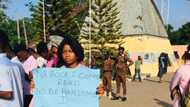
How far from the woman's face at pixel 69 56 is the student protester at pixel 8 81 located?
1.76 ft

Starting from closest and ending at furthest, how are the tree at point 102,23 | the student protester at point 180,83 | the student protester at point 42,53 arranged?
the student protester at point 180,83 < the student protester at point 42,53 < the tree at point 102,23

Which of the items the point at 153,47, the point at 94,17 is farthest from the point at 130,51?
the point at 94,17

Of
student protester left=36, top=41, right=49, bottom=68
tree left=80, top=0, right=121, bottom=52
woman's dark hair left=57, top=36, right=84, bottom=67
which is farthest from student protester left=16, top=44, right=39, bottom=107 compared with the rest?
tree left=80, top=0, right=121, bottom=52

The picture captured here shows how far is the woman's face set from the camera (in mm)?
6336

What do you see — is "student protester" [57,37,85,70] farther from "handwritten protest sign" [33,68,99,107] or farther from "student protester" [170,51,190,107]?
"student protester" [170,51,190,107]

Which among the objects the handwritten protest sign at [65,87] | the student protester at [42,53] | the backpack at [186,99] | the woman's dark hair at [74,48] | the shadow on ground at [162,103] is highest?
the woman's dark hair at [74,48]

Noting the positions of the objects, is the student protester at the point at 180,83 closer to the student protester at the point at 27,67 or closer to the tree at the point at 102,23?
the student protester at the point at 27,67

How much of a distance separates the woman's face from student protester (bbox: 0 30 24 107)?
0.54m

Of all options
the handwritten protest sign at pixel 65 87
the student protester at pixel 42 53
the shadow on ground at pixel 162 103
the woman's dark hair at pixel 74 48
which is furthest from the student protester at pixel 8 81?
the shadow on ground at pixel 162 103

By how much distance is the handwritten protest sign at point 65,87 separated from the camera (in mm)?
6320

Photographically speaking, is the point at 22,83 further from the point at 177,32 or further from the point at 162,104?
the point at 177,32

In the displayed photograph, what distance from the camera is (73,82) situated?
21.2 ft

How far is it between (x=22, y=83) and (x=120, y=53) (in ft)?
38.2

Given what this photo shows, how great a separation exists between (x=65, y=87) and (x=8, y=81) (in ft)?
1.99
